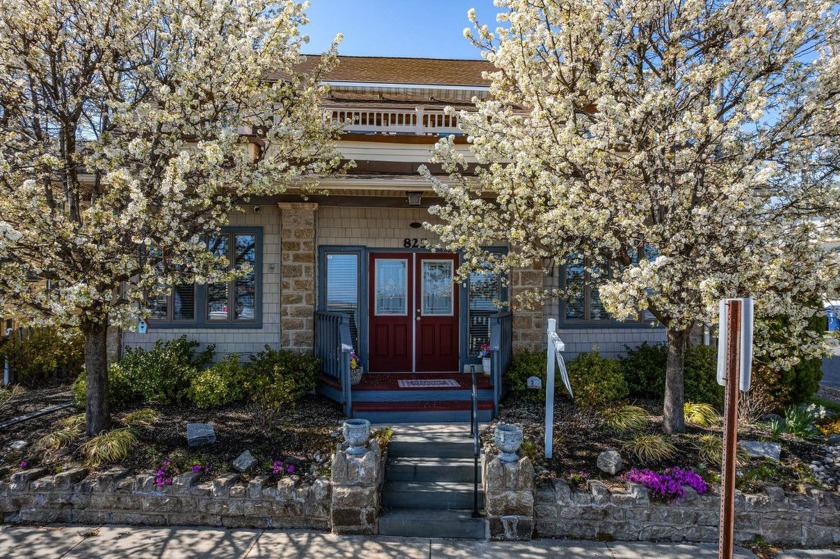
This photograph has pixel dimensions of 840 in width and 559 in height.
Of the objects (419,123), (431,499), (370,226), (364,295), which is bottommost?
(431,499)

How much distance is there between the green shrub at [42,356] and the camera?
813cm

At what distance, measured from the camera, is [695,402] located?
7047 mm

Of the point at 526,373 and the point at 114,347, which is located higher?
the point at 114,347

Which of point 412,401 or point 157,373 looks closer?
point 412,401

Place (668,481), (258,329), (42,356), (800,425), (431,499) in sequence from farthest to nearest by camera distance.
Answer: (42,356) < (258,329) < (800,425) < (431,499) < (668,481)

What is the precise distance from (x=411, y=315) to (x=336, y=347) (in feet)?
5.51

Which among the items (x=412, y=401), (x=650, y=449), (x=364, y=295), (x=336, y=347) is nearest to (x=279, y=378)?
(x=336, y=347)

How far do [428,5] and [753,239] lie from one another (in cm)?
741

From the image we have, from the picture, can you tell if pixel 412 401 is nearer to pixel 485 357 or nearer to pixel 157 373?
pixel 485 357

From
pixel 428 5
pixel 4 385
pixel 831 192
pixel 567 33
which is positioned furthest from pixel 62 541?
pixel 428 5

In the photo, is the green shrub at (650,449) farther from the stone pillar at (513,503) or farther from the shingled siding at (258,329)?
the shingled siding at (258,329)

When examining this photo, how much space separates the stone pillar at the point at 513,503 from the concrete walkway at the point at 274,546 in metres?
0.10

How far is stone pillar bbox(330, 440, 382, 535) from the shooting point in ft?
14.8

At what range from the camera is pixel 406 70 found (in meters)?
11.2
